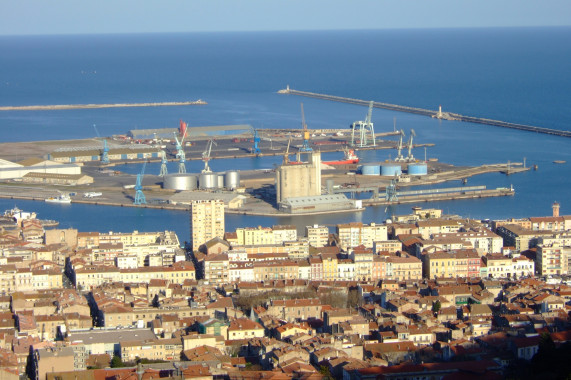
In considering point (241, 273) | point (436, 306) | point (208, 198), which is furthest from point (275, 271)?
point (208, 198)

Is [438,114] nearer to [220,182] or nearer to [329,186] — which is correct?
[220,182]

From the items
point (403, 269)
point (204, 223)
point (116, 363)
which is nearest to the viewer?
Result: point (116, 363)

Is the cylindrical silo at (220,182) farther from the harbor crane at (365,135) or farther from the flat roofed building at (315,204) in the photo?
the harbor crane at (365,135)

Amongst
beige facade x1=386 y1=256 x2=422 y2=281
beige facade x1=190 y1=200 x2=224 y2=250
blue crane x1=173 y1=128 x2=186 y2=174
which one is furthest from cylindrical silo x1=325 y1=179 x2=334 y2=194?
beige facade x1=386 y1=256 x2=422 y2=281

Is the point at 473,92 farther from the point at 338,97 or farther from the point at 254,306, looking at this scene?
the point at 254,306

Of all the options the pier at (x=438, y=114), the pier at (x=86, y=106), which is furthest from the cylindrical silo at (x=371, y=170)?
the pier at (x=86, y=106)

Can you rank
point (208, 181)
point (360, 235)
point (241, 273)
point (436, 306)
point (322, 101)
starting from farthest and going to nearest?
point (322, 101), point (208, 181), point (360, 235), point (241, 273), point (436, 306)

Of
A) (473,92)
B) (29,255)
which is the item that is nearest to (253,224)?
(29,255)

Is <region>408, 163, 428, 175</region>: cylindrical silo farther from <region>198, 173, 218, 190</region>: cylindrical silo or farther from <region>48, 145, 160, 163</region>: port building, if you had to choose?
<region>48, 145, 160, 163</region>: port building
